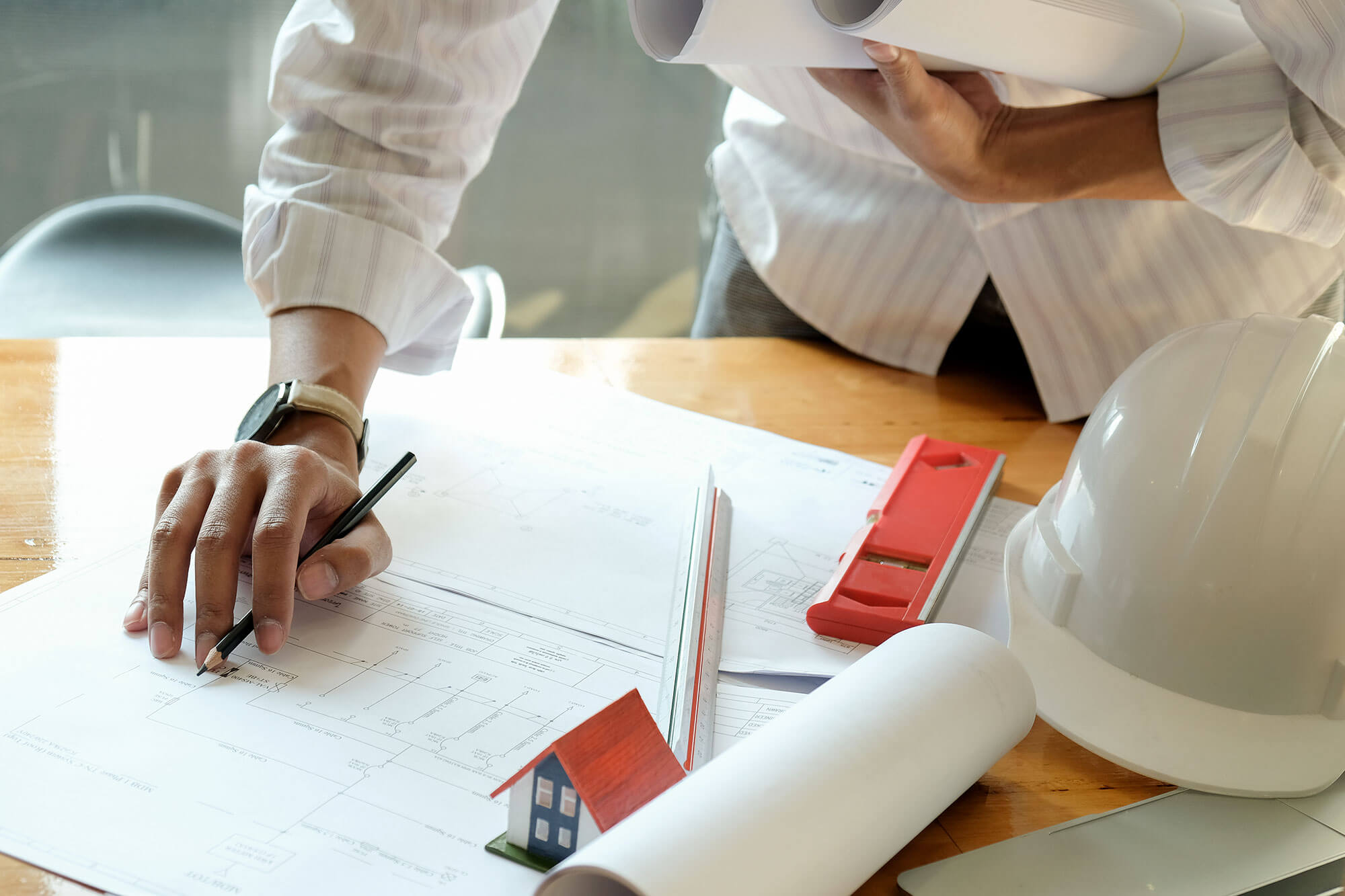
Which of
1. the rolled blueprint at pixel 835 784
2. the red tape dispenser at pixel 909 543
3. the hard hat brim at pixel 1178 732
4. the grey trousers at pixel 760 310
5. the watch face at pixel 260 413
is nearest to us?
the rolled blueprint at pixel 835 784

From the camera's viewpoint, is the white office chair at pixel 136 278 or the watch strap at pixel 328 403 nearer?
the watch strap at pixel 328 403

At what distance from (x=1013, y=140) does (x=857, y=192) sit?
239mm

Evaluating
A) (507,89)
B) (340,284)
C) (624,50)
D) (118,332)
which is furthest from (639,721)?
(624,50)

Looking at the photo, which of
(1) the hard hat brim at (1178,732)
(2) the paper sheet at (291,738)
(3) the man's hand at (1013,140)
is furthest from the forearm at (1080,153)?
(2) the paper sheet at (291,738)

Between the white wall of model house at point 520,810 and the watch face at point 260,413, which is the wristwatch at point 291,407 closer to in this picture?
the watch face at point 260,413

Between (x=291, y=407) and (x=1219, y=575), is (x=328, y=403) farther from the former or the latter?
(x=1219, y=575)

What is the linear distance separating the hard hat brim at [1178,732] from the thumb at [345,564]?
1.25 ft

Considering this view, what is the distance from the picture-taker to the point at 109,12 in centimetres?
223

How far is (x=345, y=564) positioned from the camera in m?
0.62

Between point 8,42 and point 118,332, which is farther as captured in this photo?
point 8,42

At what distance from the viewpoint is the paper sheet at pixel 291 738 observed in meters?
0.44

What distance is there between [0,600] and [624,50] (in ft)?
7.12

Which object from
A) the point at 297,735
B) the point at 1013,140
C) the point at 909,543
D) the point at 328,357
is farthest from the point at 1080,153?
the point at 297,735

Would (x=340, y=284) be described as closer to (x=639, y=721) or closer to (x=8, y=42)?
(x=639, y=721)
